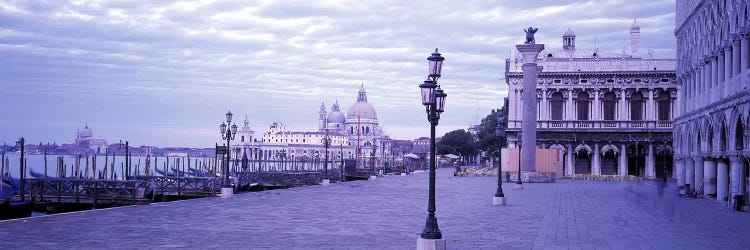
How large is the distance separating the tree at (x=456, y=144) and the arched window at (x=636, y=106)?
8014 centimetres

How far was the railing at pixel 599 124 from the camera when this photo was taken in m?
81.6

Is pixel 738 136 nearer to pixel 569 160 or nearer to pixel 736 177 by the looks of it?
pixel 736 177

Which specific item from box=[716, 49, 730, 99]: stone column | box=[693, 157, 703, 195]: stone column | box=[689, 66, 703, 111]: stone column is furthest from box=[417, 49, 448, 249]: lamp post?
box=[693, 157, 703, 195]: stone column

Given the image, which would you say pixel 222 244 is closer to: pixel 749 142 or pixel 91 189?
pixel 749 142

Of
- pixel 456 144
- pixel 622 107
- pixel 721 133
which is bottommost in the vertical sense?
pixel 721 133

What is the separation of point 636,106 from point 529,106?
1129 inches

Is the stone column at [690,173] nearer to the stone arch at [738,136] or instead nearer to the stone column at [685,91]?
the stone column at [685,91]

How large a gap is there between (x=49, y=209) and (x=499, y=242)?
24890 mm

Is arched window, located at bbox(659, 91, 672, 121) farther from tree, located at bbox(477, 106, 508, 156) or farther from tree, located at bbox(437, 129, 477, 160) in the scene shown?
tree, located at bbox(437, 129, 477, 160)

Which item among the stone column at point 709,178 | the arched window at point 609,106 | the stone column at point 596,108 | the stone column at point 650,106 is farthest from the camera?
A: the arched window at point 609,106

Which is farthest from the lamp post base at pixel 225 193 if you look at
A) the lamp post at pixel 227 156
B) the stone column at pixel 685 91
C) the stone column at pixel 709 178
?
the stone column at pixel 685 91

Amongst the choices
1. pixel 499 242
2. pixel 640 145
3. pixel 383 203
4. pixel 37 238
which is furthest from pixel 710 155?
pixel 640 145

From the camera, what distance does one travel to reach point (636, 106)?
82938 millimetres

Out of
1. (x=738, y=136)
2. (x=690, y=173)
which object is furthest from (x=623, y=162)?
(x=738, y=136)
